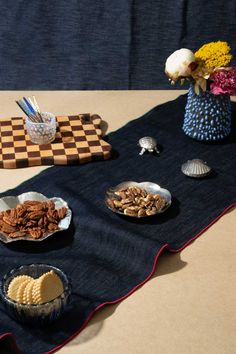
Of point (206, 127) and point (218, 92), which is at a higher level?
point (218, 92)

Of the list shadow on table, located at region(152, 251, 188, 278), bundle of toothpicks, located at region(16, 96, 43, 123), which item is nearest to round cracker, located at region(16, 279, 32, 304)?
shadow on table, located at region(152, 251, 188, 278)

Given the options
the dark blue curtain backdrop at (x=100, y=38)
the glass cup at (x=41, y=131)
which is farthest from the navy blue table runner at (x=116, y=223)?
the dark blue curtain backdrop at (x=100, y=38)

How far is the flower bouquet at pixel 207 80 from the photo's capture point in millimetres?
1688

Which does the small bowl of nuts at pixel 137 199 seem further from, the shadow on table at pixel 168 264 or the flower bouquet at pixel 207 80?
the flower bouquet at pixel 207 80

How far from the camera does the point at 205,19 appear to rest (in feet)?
7.66

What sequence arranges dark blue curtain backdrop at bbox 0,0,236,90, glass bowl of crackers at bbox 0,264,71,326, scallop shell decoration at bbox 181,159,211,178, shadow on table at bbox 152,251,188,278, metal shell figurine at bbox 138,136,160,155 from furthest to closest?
dark blue curtain backdrop at bbox 0,0,236,90, metal shell figurine at bbox 138,136,160,155, scallop shell decoration at bbox 181,159,211,178, shadow on table at bbox 152,251,188,278, glass bowl of crackers at bbox 0,264,71,326

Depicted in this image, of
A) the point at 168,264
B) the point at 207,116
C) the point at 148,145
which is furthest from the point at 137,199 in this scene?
the point at 207,116

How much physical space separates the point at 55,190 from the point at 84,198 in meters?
0.07

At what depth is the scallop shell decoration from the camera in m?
1.65

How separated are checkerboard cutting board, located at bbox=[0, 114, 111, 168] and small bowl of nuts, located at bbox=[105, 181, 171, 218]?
20cm

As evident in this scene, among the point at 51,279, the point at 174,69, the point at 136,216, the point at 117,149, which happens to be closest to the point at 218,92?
the point at 174,69

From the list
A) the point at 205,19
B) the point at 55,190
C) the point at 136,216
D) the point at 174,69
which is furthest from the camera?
the point at 205,19

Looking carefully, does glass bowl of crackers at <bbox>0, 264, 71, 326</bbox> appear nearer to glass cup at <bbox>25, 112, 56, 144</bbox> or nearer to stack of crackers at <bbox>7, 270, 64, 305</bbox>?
stack of crackers at <bbox>7, 270, 64, 305</bbox>

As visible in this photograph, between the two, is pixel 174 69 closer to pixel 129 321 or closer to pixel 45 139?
pixel 45 139
